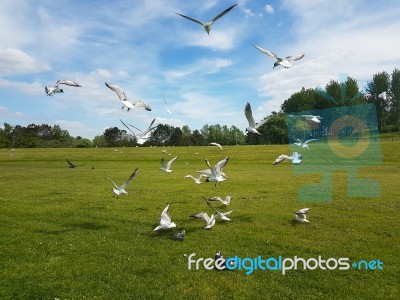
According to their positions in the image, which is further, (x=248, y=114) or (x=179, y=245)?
(x=248, y=114)

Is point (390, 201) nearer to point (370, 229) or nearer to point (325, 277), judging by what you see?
point (370, 229)

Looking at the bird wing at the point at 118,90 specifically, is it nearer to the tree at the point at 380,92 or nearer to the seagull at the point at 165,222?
the seagull at the point at 165,222

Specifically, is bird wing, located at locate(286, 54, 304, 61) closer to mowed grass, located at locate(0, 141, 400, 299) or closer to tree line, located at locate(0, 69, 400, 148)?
mowed grass, located at locate(0, 141, 400, 299)

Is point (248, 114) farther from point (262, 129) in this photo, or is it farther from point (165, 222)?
point (262, 129)

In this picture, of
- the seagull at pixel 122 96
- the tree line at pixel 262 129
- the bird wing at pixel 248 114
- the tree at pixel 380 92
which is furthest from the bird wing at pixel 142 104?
the tree at pixel 380 92

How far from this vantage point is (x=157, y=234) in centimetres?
1185

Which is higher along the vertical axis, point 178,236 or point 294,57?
point 294,57

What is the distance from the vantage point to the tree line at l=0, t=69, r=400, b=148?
334 ft

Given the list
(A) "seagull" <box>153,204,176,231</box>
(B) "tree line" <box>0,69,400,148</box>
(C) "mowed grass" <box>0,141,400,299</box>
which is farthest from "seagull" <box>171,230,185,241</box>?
(B) "tree line" <box>0,69,400,148</box>

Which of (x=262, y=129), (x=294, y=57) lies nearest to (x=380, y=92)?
(x=262, y=129)

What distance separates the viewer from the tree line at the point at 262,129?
334 ft

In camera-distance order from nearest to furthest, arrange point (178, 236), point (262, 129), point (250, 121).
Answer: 1. point (178, 236)
2. point (250, 121)
3. point (262, 129)

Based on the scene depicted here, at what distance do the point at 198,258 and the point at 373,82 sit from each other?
13577 cm

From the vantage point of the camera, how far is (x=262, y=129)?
107750 millimetres
